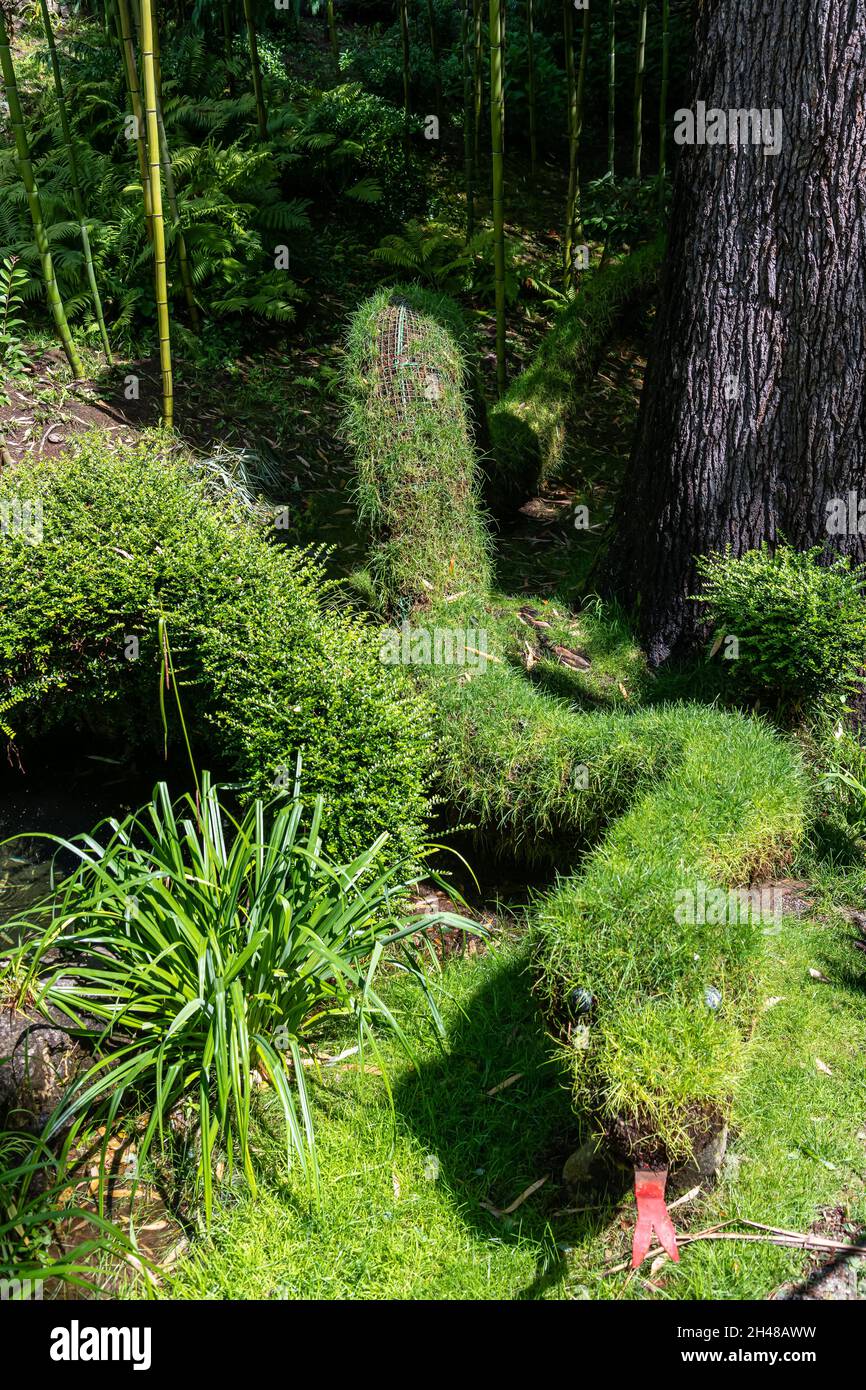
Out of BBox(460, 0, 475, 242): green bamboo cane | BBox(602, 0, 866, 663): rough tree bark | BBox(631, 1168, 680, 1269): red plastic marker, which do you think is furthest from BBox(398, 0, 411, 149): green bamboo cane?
BBox(631, 1168, 680, 1269): red plastic marker

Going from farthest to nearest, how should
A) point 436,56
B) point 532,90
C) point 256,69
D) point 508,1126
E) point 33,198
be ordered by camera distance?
1. point 436,56
2. point 532,90
3. point 256,69
4. point 33,198
5. point 508,1126

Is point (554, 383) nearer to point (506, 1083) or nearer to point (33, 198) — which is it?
point (33, 198)

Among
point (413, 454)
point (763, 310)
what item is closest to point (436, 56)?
point (413, 454)

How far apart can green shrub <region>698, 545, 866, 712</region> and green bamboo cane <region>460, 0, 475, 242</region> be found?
5.24 metres

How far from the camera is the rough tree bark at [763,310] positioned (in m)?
4.83

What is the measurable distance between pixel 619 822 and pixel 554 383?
158 inches

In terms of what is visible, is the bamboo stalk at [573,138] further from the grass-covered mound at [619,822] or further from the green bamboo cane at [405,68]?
the grass-covered mound at [619,822]

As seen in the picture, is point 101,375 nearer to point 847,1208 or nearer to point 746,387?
point 746,387

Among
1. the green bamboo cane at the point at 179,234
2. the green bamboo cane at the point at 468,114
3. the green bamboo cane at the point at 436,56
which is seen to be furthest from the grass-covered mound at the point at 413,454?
the green bamboo cane at the point at 436,56

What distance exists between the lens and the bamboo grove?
7120mm

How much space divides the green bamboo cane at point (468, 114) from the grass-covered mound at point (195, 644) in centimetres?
495

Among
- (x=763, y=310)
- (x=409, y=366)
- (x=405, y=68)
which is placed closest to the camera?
(x=763, y=310)

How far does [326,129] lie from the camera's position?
31.4 ft
